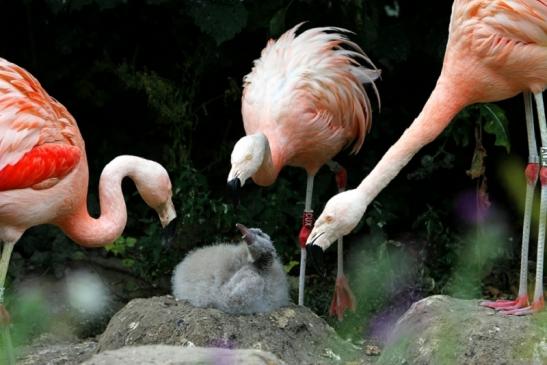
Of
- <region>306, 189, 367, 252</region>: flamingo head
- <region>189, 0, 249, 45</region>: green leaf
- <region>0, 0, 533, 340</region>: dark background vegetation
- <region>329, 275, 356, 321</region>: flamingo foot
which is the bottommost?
<region>329, 275, 356, 321</region>: flamingo foot

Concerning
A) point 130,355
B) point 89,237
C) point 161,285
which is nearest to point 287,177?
point 161,285

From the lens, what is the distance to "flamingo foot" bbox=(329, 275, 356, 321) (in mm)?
6270

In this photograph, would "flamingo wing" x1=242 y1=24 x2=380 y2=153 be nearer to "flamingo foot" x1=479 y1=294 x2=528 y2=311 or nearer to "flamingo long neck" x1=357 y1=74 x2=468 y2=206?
"flamingo long neck" x1=357 y1=74 x2=468 y2=206

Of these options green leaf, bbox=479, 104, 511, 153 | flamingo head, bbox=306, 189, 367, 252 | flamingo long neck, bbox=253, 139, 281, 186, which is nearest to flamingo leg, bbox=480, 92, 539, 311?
flamingo head, bbox=306, 189, 367, 252

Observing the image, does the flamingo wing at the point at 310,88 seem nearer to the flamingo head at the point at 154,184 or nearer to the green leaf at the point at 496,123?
the green leaf at the point at 496,123

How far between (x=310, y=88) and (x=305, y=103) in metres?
0.12

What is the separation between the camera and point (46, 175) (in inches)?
191

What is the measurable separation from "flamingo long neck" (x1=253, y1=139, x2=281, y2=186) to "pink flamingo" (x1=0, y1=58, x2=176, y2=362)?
67cm

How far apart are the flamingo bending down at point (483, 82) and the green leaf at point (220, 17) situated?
1.71 meters

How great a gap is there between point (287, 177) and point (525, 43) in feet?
9.01

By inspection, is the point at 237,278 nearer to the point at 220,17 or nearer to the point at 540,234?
the point at 540,234

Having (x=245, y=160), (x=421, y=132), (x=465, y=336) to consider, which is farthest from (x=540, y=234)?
(x=245, y=160)

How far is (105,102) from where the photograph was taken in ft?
25.5

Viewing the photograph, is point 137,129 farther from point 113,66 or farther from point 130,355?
point 130,355
